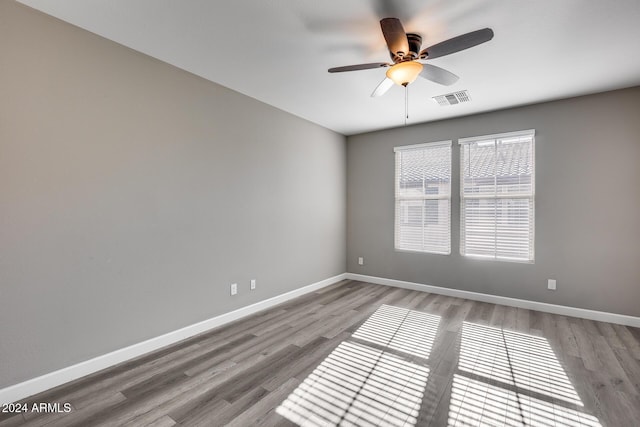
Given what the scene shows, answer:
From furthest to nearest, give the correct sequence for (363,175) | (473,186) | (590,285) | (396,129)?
(363,175) < (396,129) < (473,186) < (590,285)

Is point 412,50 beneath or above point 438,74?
above

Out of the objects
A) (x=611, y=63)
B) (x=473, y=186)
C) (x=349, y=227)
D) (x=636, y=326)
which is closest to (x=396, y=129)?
(x=473, y=186)

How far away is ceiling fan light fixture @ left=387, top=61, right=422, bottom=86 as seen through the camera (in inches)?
85.6

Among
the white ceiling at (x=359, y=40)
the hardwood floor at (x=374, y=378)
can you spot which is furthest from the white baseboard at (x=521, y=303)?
the white ceiling at (x=359, y=40)

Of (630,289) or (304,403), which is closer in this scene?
(304,403)

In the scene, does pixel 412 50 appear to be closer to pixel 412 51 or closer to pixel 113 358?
pixel 412 51

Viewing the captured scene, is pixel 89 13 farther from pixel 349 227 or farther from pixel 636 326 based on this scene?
pixel 636 326

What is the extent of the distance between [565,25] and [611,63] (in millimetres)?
1084

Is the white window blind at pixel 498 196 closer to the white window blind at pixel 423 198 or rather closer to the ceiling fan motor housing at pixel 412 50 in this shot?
the white window blind at pixel 423 198

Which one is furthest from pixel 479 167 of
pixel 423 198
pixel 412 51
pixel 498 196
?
pixel 412 51

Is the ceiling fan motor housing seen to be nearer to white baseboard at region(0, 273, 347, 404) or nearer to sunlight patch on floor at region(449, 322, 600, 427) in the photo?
sunlight patch on floor at region(449, 322, 600, 427)

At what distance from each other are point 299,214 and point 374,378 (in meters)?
2.61

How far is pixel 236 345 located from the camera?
9.23 ft

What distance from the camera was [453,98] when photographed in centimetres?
363
